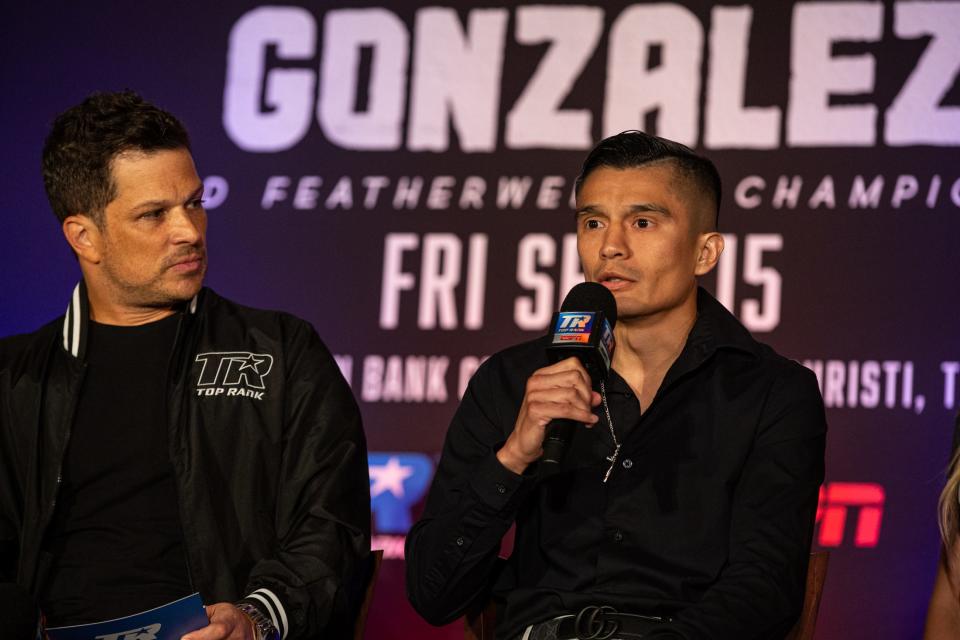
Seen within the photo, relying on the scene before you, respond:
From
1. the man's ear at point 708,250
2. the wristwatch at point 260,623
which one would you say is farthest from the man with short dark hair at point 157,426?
the man's ear at point 708,250

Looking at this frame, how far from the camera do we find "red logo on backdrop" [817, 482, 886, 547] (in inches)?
159

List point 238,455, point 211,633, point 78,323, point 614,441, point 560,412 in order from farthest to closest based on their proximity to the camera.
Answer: point 78,323 < point 238,455 < point 614,441 < point 211,633 < point 560,412

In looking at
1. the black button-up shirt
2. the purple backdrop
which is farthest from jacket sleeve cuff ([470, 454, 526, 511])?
the purple backdrop

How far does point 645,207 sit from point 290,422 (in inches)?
36.0

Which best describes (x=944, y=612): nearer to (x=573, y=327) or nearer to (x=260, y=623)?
(x=573, y=327)

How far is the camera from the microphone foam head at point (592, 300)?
98.2 inches

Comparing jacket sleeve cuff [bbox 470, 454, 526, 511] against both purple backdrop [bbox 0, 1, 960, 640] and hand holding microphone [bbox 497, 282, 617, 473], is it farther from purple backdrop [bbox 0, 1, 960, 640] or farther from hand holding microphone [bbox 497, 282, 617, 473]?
purple backdrop [bbox 0, 1, 960, 640]

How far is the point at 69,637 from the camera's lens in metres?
2.38

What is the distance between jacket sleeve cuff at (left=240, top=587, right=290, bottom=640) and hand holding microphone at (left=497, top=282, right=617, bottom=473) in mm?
561

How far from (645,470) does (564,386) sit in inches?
20.0

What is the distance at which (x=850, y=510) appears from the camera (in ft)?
13.3

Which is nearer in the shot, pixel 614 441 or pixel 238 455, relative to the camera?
pixel 614 441

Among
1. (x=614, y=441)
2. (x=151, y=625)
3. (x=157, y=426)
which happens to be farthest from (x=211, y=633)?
(x=614, y=441)

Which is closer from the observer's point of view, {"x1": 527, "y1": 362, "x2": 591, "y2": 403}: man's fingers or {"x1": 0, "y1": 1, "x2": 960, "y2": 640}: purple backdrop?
{"x1": 527, "y1": 362, "x2": 591, "y2": 403}: man's fingers
